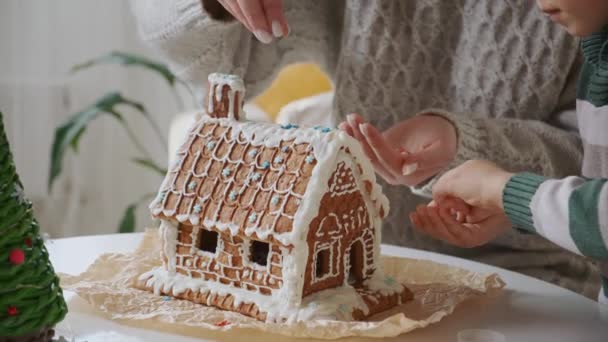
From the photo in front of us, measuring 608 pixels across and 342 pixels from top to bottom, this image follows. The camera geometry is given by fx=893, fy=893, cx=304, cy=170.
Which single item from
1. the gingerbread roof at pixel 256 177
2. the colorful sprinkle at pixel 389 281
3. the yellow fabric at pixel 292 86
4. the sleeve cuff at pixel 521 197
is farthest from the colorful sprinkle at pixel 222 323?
the yellow fabric at pixel 292 86

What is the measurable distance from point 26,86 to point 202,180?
1.51m

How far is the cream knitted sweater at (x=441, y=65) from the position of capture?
135cm

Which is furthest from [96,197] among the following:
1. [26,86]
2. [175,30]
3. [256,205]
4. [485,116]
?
[256,205]

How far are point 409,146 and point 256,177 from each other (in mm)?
252

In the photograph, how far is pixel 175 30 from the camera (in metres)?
1.42

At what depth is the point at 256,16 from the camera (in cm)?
111

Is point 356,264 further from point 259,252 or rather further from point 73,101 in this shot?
point 73,101

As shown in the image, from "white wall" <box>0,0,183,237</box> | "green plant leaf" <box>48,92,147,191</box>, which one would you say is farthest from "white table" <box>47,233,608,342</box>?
"white wall" <box>0,0,183,237</box>

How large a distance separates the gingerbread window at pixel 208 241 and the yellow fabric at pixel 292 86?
5.55 ft

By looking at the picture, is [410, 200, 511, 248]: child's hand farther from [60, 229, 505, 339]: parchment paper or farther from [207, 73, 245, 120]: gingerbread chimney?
[207, 73, 245, 120]: gingerbread chimney

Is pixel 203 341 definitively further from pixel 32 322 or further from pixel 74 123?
pixel 74 123

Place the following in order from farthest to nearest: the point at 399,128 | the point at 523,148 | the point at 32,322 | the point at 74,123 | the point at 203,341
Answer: the point at 74,123
the point at 523,148
the point at 399,128
the point at 203,341
the point at 32,322

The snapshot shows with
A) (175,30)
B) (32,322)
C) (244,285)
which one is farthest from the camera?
(175,30)

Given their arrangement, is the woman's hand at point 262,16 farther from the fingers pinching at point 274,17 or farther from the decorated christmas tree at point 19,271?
the decorated christmas tree at point 19,271
